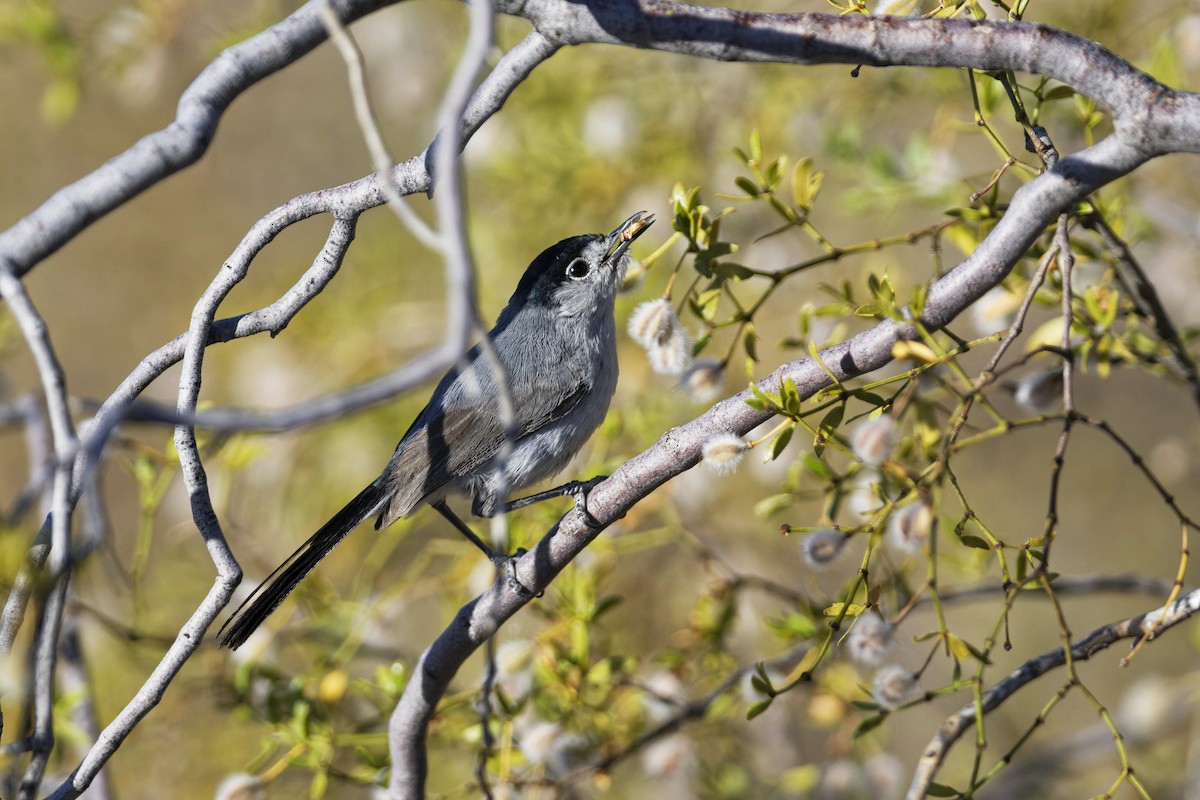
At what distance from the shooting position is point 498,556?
2.31m

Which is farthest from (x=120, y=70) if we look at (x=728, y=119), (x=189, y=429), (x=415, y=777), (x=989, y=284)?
(x=989, y=284)

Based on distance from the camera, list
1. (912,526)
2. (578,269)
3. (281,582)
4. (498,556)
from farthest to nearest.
Answer: (578,269)
(281,582)
(498,556)
(912,526)

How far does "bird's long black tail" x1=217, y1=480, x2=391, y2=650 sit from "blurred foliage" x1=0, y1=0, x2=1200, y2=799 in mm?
100

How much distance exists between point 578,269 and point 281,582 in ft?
4.10

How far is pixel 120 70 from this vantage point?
137 inches

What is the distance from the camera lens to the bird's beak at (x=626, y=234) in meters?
2.84

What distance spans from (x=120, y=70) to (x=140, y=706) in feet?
8.98

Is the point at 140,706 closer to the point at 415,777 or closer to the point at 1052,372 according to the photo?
the point at 415,777

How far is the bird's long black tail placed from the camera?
243 cm

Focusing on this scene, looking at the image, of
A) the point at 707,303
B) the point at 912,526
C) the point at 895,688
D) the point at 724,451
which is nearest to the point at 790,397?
the point at 724,451

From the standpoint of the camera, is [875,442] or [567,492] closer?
[875,442]

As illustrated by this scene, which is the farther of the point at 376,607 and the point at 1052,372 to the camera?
the point at 376,607

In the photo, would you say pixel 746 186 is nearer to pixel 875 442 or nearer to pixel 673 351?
pixel 673 351

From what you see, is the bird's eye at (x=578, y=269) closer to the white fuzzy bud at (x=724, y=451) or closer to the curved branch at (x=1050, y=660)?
the white fuzzy bud at (x=724, y=451)
